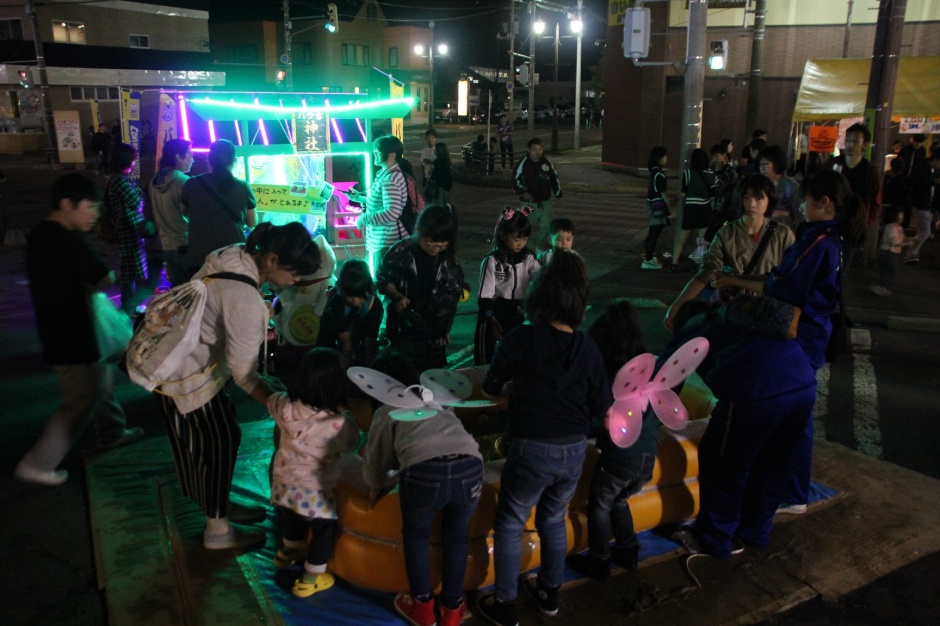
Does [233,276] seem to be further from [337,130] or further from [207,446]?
[337,130]

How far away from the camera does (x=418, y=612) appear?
10.3 ft

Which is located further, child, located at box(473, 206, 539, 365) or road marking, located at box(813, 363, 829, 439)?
road marking, located at box(813, 363, 829, 439)

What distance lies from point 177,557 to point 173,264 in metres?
4.49

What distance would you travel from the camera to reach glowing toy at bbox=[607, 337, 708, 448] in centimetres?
316

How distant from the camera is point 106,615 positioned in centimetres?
331

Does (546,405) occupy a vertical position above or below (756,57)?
below

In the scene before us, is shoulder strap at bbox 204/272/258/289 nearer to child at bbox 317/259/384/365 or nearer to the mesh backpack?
the mesh backpack

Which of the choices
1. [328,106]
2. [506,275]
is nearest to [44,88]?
[328,106]

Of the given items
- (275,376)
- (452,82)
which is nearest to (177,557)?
(275,376)

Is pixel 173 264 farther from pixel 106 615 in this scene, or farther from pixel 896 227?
pixel 896 227

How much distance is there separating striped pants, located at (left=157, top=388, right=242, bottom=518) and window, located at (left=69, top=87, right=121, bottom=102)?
4071 cm

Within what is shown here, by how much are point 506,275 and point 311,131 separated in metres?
3.91

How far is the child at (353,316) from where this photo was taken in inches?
190

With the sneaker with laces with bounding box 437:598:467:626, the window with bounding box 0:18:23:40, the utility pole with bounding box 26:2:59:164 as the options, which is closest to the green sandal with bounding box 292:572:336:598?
the sneaker with laces with bounding box 437:598:467:626
